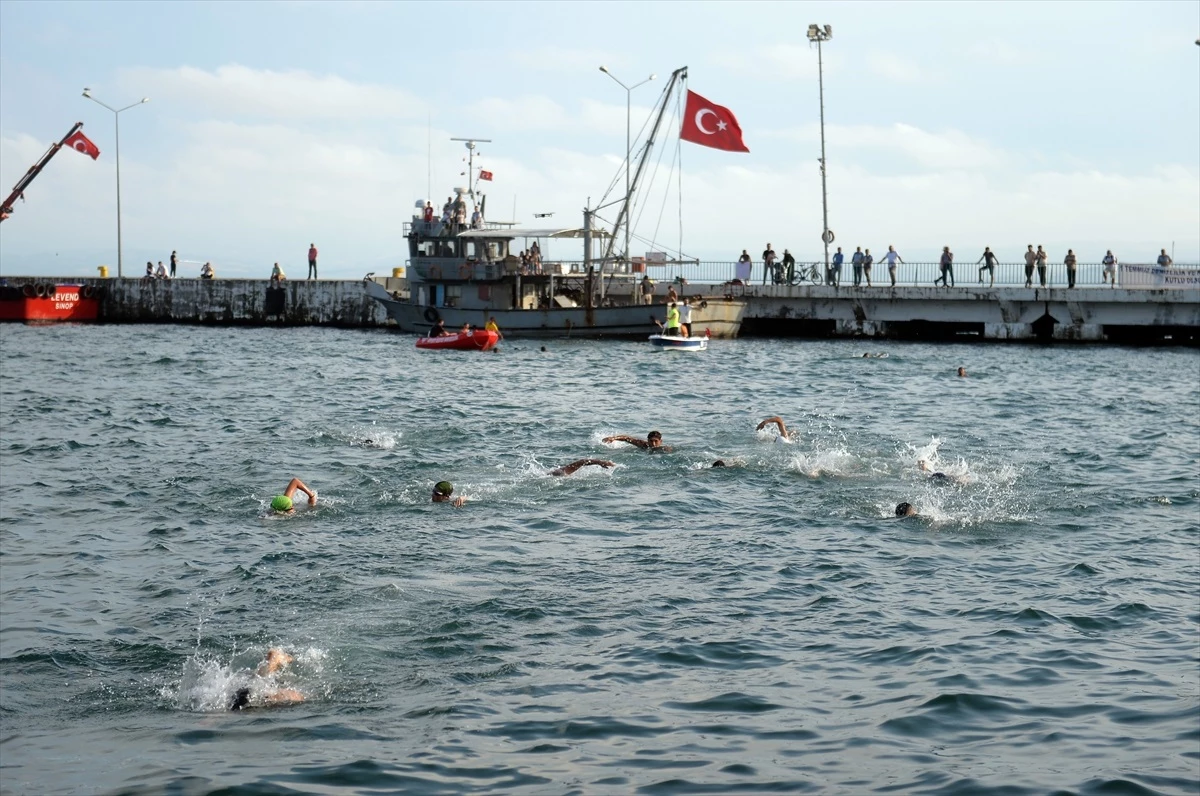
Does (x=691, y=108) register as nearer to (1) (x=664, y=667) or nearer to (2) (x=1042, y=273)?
(2) (x=1042, y=273)

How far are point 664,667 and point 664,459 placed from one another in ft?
35.8

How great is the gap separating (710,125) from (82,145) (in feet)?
106

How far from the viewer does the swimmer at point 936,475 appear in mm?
19891

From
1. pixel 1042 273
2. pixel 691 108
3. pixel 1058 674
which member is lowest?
pixel 1058 674

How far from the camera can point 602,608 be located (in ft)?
43.5

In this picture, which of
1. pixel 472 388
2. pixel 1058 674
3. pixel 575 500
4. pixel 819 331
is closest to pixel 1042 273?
pixel 819 331

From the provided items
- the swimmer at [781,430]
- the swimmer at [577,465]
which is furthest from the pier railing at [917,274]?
the swimmer at [577,465]

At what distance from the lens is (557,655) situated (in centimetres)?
1177

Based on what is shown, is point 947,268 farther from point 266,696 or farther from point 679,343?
point 266,696

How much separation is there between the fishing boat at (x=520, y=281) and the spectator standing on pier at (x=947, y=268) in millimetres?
8605

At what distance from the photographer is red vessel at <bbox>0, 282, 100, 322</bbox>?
6412 cm

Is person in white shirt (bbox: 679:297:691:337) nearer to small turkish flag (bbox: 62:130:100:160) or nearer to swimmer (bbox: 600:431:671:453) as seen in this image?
swimmer (bbox: 600:431:671:453)

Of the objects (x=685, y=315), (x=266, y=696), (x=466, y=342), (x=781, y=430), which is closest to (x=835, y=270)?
(x=685, y=315)

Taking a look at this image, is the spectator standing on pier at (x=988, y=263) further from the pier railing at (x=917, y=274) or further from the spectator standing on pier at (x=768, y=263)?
the spectator standing on pier at (x=768, y=263)
